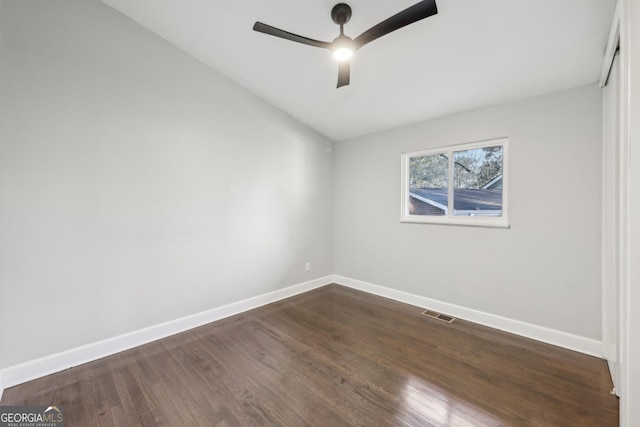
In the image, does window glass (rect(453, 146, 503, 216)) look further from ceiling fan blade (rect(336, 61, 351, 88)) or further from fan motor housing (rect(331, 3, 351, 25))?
fan motor housing (rect(331, 3, 351, 25))

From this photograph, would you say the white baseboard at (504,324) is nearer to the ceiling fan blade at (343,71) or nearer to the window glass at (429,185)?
the window glass at (429,185)

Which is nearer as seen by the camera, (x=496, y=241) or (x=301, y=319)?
(x=496, y=241)

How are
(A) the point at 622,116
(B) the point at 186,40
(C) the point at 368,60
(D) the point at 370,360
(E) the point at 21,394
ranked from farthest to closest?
(B) the point at 186,40, (C) the point at 368,60, (D) the point at 370,360, (E) the point at 21,394, (A) the point at 622,116

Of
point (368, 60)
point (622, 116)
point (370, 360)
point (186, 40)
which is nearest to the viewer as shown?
point (622, 116)

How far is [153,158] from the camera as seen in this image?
257 cm

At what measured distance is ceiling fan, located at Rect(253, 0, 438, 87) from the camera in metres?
1.56

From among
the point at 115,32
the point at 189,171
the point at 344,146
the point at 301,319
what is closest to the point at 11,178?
the point at 189,171

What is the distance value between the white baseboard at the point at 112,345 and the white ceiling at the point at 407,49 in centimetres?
268

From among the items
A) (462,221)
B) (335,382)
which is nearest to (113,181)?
(335,382)

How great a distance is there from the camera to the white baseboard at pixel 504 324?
2.33 meters

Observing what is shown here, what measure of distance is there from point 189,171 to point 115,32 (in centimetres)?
133

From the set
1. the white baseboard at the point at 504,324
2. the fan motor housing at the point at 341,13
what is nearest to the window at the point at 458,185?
the white baseboard at the point at 504,324

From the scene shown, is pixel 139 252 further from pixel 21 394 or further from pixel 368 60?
pixel 368 60

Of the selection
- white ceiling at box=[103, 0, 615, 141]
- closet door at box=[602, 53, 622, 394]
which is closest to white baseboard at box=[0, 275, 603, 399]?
closet door at box=[602, 53, 622, 394]
